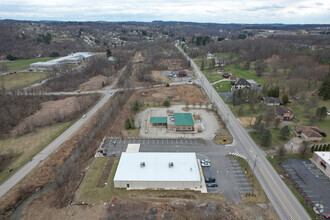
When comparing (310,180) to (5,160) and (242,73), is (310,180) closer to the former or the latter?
(5,160)

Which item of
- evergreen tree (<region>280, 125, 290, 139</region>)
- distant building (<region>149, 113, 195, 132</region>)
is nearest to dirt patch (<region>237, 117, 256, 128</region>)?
evergreen tree (<region>280, 125, 290, 139</region>)

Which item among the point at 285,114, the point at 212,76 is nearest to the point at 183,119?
the point at 285,114

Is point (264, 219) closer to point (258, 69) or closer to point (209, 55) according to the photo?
point (258, 69)

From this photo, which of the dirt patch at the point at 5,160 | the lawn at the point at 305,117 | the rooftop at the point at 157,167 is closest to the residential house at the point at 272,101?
the lawn at the point at 305,117

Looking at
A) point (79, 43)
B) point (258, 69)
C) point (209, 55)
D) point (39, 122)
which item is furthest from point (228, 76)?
point (79, 43)

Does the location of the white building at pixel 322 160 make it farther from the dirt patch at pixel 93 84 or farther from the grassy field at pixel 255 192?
the dirt patch at pixel 93 84

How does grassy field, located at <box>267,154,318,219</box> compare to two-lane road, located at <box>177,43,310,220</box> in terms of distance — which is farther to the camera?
two-lane road, located at <box>177,43,310,220</box>

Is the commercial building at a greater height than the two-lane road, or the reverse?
the commercial building

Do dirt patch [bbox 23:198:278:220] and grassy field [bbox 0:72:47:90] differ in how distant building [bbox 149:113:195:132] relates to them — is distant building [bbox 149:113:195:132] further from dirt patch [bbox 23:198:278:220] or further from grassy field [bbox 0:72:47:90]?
grassy field [bbox 0:72:47:90]

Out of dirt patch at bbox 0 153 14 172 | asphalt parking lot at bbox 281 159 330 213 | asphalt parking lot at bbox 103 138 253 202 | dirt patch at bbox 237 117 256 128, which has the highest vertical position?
dirt patch at bbox 237 117 256 128
